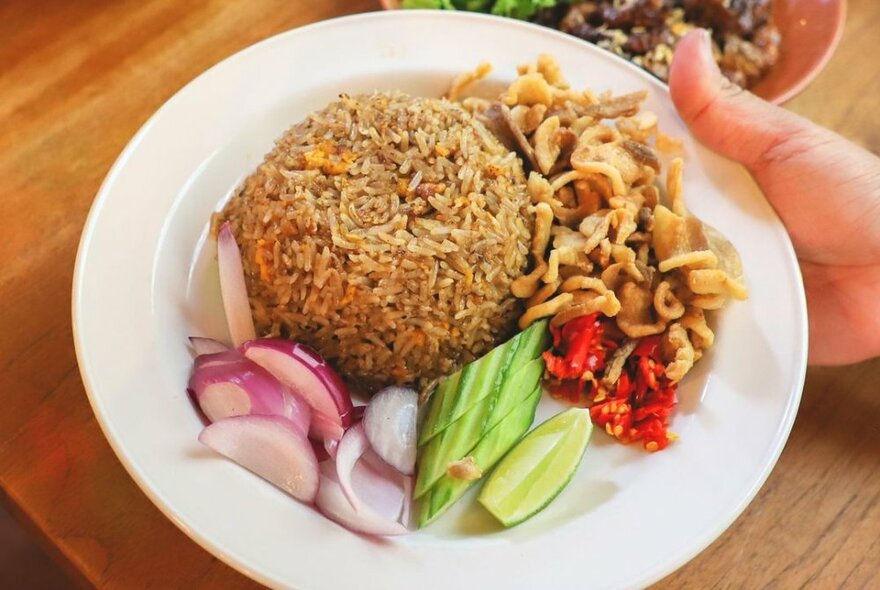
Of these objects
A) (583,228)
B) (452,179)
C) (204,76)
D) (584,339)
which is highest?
(204,76)

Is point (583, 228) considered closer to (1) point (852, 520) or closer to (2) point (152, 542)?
(1) point (852, 520)

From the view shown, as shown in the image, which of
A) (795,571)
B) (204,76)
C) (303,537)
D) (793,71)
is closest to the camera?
(303,537)

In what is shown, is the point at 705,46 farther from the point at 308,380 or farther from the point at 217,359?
the point at 217,359

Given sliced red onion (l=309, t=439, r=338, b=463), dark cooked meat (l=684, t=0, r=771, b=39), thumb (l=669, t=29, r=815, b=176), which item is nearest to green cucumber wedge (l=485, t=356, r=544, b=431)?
sliced red onion (l=309, t=439, r=338, b=463)

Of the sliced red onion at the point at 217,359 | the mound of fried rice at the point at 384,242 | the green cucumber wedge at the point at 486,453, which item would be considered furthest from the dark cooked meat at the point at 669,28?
the sliced red onion at the point at 217,359

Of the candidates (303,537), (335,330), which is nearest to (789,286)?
(335,330)

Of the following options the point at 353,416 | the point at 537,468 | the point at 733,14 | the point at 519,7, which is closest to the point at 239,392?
the point at 353,416
